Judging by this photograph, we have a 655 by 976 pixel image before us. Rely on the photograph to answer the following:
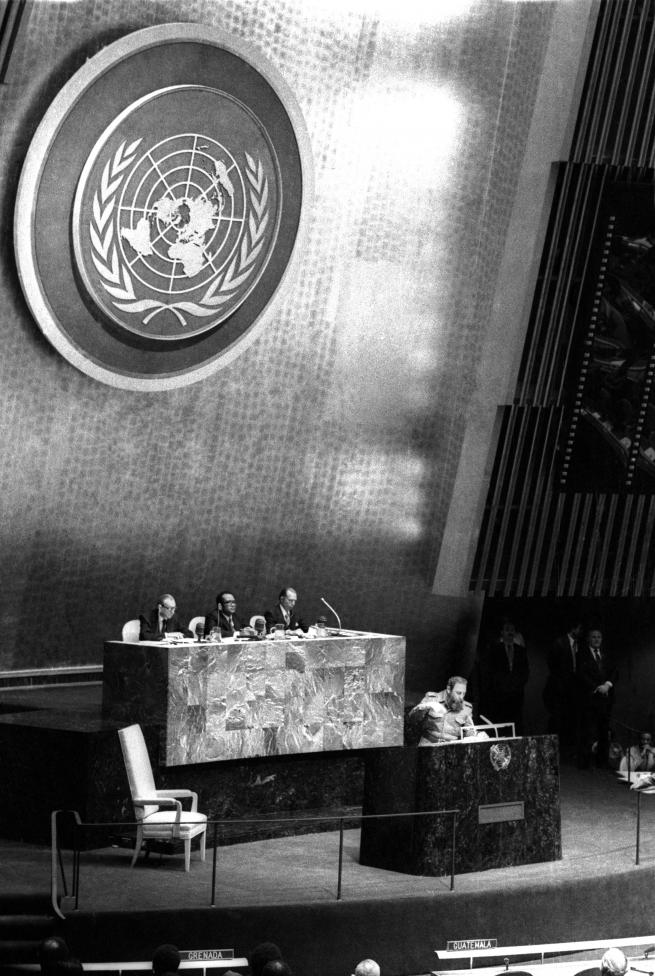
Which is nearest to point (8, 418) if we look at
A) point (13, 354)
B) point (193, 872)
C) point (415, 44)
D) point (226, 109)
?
point (13, 354)

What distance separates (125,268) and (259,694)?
3102 millimetres

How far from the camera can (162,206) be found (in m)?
11.3

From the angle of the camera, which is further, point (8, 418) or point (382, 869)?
point (8, 418)

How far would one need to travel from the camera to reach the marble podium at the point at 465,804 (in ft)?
31.3

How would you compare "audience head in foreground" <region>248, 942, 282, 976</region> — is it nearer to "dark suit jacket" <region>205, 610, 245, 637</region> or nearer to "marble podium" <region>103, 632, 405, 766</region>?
"marble podium" <region>103, 632, 405, 766</region>

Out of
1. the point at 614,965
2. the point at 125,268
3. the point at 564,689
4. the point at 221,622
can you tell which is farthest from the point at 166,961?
the point at 564,689

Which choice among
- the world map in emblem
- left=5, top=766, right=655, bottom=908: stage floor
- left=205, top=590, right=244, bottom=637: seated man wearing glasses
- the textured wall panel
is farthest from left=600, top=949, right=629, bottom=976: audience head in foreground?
the world map in emblem

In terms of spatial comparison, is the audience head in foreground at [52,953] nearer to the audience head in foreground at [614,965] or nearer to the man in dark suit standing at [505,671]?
the audience head in foreground at [614,965]

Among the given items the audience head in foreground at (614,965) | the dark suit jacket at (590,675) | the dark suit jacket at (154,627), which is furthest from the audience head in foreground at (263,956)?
the dark suit jacket at (590,675)

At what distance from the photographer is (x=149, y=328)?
11.6 m

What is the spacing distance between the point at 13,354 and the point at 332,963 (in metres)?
4.60

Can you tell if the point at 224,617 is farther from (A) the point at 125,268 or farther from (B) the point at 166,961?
(B) the point at 166,961

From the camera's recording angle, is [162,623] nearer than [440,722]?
No

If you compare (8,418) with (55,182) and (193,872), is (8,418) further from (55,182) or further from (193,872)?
(193,872)
